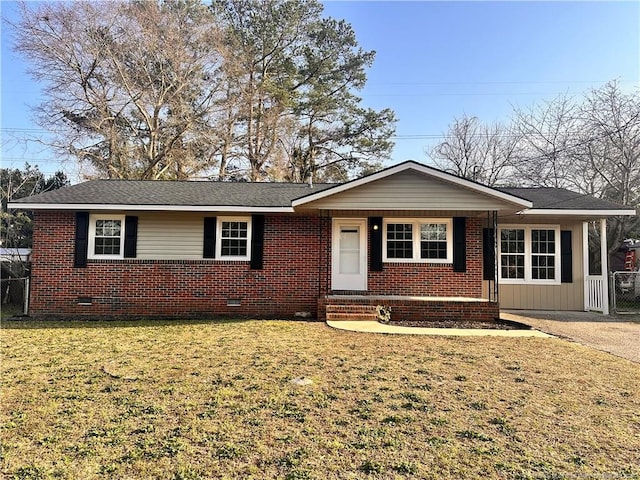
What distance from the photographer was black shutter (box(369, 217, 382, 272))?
11125mm

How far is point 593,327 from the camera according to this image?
30.5 ft

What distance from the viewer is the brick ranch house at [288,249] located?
981 centimetres

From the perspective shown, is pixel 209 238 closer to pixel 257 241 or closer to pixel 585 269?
pixel 257 241

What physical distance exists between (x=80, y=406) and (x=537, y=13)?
14.7 meters

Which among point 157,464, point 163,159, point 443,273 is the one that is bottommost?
point 157,464

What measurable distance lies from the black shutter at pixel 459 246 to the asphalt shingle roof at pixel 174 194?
14.6ft

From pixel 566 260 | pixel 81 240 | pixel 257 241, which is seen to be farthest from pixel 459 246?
pixel 81 240

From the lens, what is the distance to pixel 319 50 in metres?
24.3

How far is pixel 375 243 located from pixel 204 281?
15.5ft

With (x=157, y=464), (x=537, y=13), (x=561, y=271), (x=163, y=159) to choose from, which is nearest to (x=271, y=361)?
(x=157, y=464)

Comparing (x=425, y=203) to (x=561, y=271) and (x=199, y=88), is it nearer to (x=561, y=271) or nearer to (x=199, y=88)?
(x=561, y=271)

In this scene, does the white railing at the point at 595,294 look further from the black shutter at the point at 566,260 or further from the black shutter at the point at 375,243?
the black shutter at the point at 375,243

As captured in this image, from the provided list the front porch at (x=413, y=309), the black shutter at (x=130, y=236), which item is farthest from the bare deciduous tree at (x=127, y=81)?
the front porch at (x=413, y=309)

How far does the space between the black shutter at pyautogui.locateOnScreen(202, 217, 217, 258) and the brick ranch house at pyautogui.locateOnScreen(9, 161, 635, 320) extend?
0.09 ft
